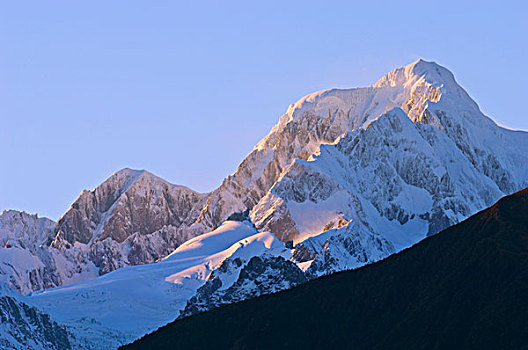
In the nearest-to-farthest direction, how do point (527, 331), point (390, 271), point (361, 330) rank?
point (527, 331)
point (361, 330)
point (390, 271)

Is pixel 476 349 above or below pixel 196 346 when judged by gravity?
below

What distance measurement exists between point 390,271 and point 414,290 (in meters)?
9.85

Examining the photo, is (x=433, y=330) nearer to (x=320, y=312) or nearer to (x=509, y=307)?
(x=509, y=307)

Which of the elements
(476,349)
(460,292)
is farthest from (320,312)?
(476,349)

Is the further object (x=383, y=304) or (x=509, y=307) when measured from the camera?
(x=383, y=304)

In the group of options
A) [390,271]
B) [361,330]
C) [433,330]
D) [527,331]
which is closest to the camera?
[527,331]

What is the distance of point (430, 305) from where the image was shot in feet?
584

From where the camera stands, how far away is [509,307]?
168000mm

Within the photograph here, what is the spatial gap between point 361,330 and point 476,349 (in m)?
25.0

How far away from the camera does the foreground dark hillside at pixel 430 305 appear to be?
551 ft

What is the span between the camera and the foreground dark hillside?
168000mm

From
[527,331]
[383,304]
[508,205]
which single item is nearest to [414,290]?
[383,304]

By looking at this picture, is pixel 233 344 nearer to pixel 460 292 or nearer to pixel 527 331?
pixel 460 292

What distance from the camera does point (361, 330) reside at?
184 m
